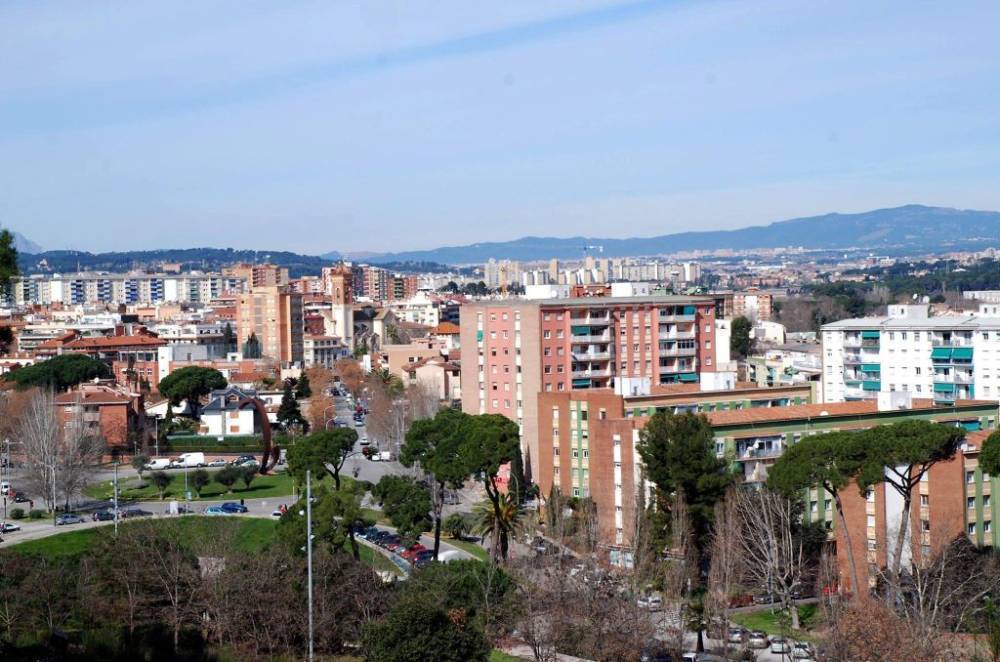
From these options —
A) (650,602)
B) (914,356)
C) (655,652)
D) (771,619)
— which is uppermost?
(914,356)

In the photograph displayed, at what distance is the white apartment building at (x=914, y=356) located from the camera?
33.8m

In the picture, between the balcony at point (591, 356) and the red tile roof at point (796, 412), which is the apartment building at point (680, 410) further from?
the balcony at point (591, 356)

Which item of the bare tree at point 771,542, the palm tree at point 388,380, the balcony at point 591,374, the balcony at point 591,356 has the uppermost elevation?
the balcony at point 591,356

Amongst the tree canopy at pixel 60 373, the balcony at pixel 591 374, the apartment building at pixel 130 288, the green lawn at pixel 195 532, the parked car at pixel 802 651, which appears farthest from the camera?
the apartment building at pixel 130 288

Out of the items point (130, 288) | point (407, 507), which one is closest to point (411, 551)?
point (407, 507)

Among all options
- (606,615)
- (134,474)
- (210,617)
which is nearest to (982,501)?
(606,615)

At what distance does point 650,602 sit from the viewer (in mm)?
21203

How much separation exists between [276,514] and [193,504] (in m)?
3.04

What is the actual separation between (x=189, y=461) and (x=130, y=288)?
4751 inches

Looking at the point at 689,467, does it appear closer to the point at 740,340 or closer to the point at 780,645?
the point at 780,645

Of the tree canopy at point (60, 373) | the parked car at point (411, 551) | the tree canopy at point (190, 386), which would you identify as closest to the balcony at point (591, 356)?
the parked car at point (411, 551)

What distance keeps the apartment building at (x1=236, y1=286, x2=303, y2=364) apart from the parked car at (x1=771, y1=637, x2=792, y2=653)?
200 ft

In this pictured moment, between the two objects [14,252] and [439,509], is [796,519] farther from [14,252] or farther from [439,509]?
[14,252]

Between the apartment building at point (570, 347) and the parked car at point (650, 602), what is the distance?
12.0 meters
